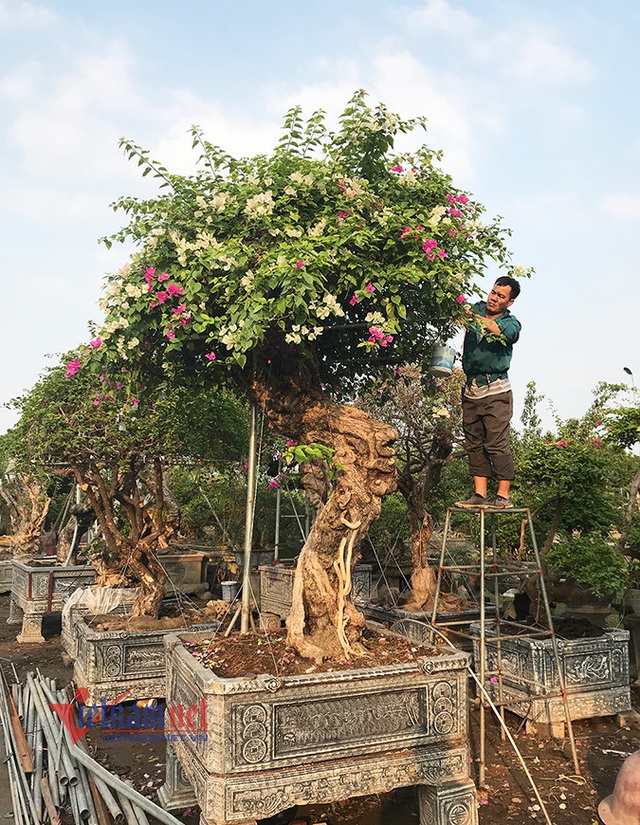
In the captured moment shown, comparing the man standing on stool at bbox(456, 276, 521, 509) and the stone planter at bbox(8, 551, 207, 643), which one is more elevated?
the man standing on stool at bbox(456, 276, 521, 509)

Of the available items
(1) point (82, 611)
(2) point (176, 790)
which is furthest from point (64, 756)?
(1) point (82, 611)

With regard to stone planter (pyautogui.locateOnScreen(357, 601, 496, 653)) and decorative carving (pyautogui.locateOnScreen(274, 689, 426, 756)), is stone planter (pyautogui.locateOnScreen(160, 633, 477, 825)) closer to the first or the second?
decorative carving (pyautogui.locateOnScreen(274, 689, 426, 756))

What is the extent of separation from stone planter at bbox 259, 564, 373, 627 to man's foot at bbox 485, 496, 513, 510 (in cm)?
701

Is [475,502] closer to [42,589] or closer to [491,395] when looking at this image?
[491,395]

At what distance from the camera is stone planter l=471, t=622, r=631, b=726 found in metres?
7.10

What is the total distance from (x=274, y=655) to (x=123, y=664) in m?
3.75

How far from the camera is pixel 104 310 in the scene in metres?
5.36

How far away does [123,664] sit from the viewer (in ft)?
26.4

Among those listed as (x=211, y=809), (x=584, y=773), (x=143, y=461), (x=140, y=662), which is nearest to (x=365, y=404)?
(x=143, y=461)

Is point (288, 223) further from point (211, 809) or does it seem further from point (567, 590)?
point (567, 590)

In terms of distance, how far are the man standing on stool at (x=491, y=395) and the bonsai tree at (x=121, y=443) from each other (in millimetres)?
4498

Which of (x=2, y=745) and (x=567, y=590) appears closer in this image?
Result: (x=2, y=745)

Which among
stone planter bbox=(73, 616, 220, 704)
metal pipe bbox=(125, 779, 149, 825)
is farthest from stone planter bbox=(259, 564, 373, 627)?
metal pipe bbox=(125, 779, 149, 825)

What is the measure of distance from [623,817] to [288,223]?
425 cm
